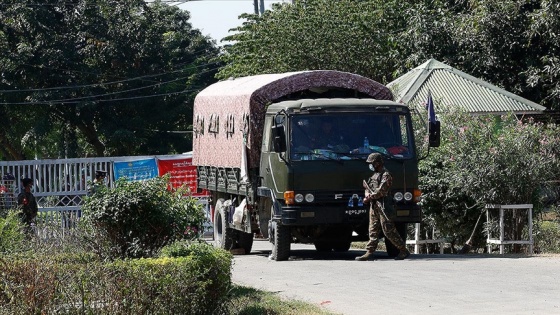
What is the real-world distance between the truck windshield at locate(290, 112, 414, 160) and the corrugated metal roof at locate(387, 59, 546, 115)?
31.0 ft

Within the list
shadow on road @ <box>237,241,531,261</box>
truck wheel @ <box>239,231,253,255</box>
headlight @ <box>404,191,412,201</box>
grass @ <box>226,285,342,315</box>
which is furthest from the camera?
truck wheel @ <box>239,231,253,255</box>

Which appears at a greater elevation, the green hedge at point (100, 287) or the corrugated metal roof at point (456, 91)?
the corrugated metal roof at point (456, 91)

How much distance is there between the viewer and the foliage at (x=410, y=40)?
107 ft

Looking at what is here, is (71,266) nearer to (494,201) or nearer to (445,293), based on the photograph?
(445,293)

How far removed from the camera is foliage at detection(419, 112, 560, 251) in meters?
19.2

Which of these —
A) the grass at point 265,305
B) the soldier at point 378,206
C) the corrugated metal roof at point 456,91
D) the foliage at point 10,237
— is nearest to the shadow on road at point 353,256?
the soldier at point 378,206

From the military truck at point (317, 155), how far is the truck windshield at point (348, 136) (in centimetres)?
2

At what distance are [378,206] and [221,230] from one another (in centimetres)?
559

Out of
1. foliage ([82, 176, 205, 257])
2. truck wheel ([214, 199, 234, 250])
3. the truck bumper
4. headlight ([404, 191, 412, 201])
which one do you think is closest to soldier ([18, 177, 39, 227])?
truck wheel ([214, 199, 234, 250])

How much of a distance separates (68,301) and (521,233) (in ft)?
37.3

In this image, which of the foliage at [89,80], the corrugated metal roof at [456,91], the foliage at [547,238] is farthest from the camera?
the foliage at [89,80]

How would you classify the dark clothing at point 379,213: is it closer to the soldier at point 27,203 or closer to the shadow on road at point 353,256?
the shadow on road at point 353,256

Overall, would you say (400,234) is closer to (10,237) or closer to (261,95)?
(261,95)

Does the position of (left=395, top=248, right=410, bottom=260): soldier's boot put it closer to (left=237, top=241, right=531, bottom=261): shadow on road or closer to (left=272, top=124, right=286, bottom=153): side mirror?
(left=237, top=241, right=531, bottom=261): shadow on road
